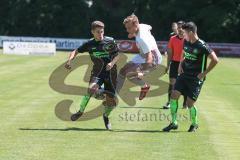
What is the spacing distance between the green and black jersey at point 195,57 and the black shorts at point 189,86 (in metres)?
0.10

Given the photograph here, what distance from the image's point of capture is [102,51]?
1341 centimetres

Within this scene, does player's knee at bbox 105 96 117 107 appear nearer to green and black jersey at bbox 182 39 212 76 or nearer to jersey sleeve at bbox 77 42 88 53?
jersey sleeve at bbox 77 42 88 53

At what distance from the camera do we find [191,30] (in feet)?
41.5

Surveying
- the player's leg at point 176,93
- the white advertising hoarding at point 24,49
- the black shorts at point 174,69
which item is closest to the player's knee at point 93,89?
the player's leg at point 176,93

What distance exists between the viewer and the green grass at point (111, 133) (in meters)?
10.7

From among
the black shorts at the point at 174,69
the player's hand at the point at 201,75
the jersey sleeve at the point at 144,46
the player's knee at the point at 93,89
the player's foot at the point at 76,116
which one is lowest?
the player's foot at the point at 76,116

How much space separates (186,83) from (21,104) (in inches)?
226

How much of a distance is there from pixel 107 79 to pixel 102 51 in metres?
0.60

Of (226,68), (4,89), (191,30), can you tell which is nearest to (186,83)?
(191,30)

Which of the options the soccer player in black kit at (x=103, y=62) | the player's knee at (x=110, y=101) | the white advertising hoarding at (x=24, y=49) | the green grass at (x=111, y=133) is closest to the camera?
the green grass at (x=111, y=133)

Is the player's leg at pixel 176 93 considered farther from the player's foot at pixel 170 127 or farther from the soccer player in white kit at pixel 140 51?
the soccer player in white kit at pixel 140 51

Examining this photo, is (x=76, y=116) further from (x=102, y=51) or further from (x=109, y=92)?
(x=102, y=51)

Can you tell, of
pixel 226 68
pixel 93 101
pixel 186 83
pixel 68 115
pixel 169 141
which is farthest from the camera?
pixel 226 68

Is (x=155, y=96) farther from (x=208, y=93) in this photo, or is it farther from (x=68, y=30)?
(x=68, y=30)
